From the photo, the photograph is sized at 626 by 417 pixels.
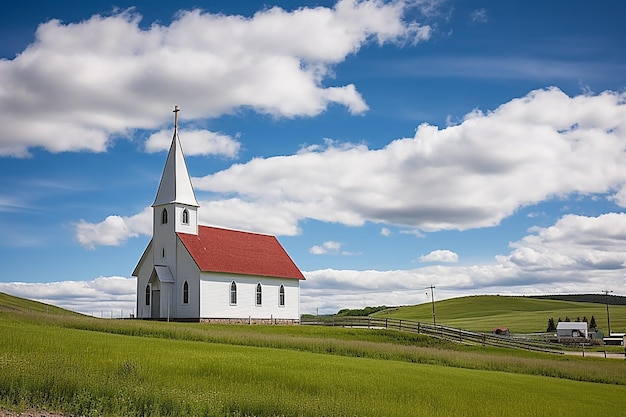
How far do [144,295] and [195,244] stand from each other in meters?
6.88

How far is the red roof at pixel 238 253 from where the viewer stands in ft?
196

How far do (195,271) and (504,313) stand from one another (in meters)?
101

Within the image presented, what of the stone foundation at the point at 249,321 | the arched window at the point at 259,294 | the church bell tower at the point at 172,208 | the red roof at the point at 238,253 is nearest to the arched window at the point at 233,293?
the red roof at the point at 238,253

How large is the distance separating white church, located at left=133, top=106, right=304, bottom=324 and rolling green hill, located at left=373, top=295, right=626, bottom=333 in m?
54.0

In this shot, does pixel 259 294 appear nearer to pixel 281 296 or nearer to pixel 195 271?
pixel 281 296

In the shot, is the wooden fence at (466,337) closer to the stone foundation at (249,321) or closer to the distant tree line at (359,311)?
the stone foundation at (249,321)

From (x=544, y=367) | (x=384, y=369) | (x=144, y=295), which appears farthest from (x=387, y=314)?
(x=384, y=369)

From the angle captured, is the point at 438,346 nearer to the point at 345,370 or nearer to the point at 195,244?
the point at 195,244

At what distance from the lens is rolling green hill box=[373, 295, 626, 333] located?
11584 cm

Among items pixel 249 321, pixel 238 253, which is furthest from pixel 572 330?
pixel 238 253

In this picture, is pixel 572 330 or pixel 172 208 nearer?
pixel 172 208

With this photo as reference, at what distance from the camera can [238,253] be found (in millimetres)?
64312

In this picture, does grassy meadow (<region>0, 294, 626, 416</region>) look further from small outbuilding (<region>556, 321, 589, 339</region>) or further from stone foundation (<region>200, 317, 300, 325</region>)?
small outbuilding (<region>556, 321, 589, 339</region>)

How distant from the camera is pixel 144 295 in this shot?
61.6m
